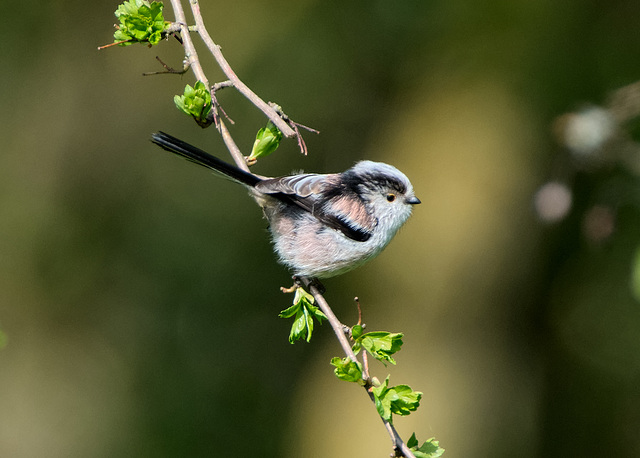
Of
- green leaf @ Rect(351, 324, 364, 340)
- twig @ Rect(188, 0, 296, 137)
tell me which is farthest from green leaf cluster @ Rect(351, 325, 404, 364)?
twig @ Rect(188, 0, 296, 137)

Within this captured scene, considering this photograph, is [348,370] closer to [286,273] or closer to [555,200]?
[555,200]

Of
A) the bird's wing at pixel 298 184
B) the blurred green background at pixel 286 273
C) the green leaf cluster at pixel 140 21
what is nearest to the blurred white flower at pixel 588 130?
the bird's wing at pixel 298 184

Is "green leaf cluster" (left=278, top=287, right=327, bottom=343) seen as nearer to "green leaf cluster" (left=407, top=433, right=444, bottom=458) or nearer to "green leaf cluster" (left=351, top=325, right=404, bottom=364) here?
"green leaf cluster" (left=351, top=325, right=404, bottom=364)

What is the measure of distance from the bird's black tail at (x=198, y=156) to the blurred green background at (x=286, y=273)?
11.4 ft

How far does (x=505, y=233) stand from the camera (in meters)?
6.37

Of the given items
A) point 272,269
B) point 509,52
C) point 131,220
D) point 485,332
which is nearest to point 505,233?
point 485,332

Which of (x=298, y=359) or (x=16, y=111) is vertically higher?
(x=16, y=111)

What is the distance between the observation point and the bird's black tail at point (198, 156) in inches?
114

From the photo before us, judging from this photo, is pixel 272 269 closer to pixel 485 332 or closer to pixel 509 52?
pixel 485 332

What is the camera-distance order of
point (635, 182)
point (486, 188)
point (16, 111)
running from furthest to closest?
point (16, 111) < point (486, 188) < point (635, 182)

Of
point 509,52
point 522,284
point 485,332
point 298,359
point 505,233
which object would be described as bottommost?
point 298,359

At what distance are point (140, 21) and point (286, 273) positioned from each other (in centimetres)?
433

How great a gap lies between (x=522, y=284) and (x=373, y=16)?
321cm

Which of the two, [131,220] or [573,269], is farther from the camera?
[131,220]
